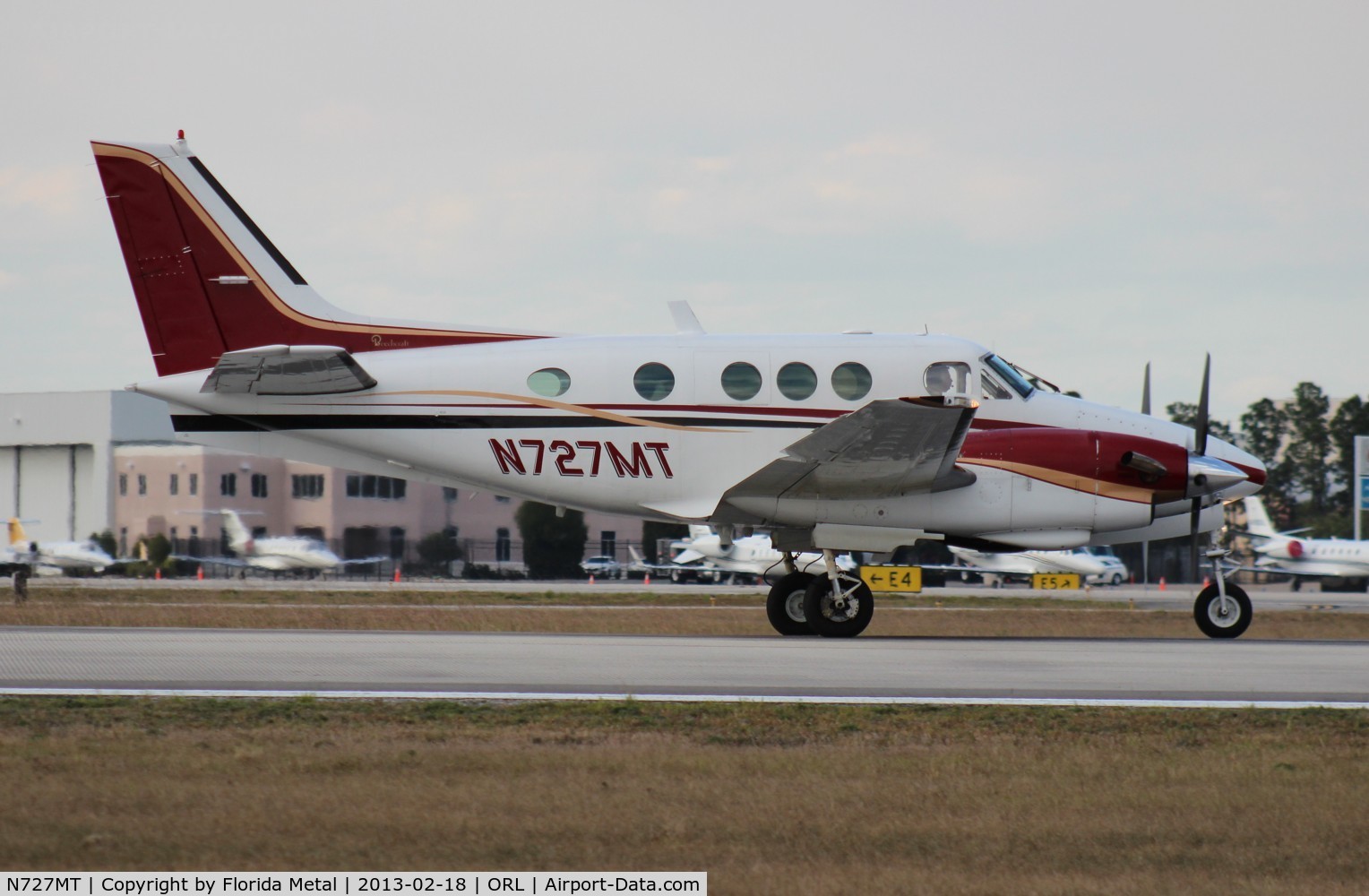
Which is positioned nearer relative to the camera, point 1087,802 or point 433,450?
point 1087,802

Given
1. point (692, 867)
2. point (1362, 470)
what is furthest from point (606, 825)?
point (1362, 470)

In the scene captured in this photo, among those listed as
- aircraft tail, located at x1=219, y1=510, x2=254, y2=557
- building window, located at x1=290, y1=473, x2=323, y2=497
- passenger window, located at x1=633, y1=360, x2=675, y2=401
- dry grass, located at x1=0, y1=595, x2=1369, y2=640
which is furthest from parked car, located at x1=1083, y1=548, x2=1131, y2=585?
passenger window, located at x1=633, y1=360, x2=675, y2=401

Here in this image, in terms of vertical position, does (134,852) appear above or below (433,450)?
below

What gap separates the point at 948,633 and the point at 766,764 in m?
15.9

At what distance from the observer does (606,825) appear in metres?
6.49

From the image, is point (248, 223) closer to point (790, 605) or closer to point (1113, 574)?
point (790, 605)

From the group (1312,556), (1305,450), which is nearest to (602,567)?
(1312,556)

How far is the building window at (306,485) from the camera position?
166 ft

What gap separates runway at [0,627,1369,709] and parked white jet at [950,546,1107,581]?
43.6 meters

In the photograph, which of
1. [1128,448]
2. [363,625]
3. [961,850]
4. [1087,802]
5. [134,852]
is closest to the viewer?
[134,852]

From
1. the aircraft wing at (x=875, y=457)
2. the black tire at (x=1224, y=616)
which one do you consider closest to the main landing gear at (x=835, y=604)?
the aircraft wing at (x=875, y=457)

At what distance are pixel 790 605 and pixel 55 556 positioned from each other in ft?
153

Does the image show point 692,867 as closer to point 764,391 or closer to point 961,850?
point 961,850

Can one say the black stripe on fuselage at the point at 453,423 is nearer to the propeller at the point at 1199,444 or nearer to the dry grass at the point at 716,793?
the propeller at the point at 1199,444
